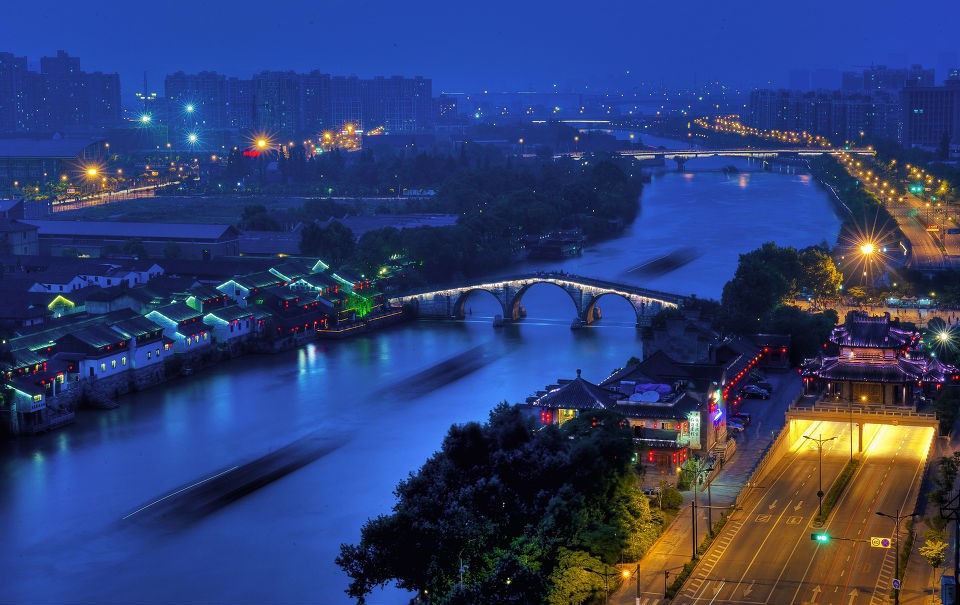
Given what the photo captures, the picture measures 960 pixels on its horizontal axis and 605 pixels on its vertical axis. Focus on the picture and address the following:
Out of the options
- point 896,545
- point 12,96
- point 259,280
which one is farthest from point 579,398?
point 12,96

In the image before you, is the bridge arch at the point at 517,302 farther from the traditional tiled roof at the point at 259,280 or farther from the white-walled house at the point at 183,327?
the white-walled house at the point at 183,327

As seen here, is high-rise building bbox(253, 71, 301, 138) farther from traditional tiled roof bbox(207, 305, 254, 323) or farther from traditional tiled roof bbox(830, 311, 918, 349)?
traditional tiled roof bbox(830, 311, 918, 349)

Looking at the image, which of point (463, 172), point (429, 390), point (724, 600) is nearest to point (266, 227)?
point (463, 172)

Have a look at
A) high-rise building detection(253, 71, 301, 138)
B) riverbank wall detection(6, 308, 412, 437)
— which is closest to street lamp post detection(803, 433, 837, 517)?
riverbank wall detection(6, 308, 412, 437)

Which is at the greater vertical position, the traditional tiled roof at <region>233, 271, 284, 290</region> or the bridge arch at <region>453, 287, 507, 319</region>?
the traditional tiled roof at <region>233, 271, 284, 290</region>

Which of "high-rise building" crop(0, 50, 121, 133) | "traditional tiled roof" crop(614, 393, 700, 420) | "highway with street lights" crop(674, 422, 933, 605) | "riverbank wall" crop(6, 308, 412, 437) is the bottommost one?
"riverbank wall" crop(6, 308, 412, 437)

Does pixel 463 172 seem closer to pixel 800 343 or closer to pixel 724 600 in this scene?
pixel 800 343

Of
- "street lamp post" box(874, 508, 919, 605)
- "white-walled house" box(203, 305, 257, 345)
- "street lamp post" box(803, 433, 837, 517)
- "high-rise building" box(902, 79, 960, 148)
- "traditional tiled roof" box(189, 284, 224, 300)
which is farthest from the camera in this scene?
"high-rise building" box(902, 79, 960, 148)
